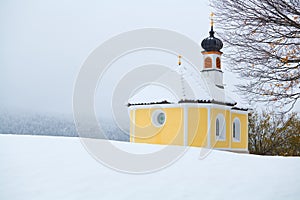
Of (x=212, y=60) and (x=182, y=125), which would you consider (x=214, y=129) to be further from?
(x=212, y=60)

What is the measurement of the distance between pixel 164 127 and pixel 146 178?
11.0 metres

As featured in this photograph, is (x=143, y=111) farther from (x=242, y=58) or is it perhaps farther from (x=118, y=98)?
(x=242, y=58)

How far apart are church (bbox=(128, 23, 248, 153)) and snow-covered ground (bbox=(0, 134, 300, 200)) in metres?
8.90

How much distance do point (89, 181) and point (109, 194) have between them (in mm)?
690

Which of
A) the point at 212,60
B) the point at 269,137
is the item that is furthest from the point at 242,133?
the point at 269,137

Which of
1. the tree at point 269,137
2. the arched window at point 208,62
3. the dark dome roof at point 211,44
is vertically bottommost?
the tree at point 269,137

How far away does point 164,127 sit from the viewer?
17938 mm

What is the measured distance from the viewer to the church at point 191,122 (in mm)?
17594

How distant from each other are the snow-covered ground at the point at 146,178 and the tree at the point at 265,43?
1.81 metres

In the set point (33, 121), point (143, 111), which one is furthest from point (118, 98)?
point (33, 121)

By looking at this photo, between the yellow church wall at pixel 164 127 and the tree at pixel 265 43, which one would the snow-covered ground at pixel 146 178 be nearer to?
the tree at pixel 265 43

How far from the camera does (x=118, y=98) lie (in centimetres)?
1947

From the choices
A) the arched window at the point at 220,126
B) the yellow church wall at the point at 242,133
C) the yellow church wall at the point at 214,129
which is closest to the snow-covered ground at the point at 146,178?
the yellow church wall at the point at 214,129

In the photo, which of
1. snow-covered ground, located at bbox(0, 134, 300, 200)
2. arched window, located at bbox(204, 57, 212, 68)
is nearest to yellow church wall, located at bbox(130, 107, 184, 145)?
arched window, located at bbox(204, 57, 212, 68)
